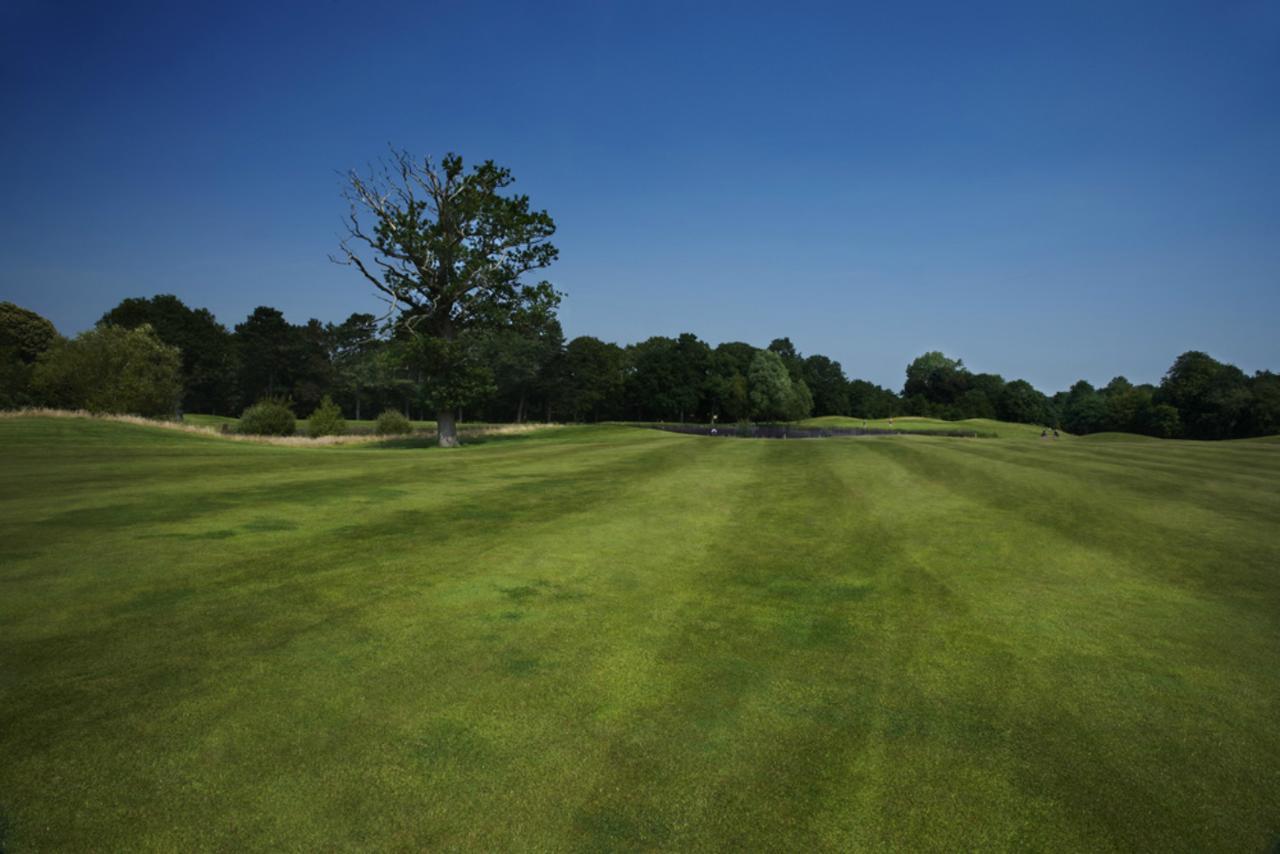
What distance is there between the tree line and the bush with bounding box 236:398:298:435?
11772 millimetres

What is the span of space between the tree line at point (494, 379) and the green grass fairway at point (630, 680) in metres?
43.9

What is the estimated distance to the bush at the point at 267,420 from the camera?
35062mm

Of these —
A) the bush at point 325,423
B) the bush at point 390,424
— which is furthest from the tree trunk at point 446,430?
the bush at point 325,423

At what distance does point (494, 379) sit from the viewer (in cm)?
5459

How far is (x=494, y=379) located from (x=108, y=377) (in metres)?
27.4

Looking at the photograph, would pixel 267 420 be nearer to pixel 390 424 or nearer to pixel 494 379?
pixel 390 424

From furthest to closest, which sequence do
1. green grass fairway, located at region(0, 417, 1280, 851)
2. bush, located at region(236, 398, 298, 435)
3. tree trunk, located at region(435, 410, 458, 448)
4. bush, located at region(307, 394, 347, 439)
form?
bush, located at region(307, 394, 347, 439) < bush, located at region(236, 398, 298, 435) < tree trunk, located at region(435, 410, 458, 448) < green grass fairway, located at region(0, 417, 1280, 851)

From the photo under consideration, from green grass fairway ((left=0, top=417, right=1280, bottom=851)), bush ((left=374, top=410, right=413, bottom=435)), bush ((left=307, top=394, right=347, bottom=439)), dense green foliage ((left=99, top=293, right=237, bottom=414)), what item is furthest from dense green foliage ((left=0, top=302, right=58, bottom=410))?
green grass fairway ((left=0, top=417, right=1280, bottom=851))

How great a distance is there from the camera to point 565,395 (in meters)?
92.1

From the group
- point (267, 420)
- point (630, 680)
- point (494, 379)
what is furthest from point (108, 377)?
point (630, 680)

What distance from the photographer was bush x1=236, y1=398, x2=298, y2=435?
35.1 m

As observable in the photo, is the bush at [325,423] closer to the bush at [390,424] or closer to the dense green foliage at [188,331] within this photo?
the bush at [390,424]

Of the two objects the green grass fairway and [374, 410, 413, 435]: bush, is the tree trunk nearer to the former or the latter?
[374, 410, 413, 435]: bush

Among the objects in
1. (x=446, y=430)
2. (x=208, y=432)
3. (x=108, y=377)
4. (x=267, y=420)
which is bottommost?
(x=208, y=432)
